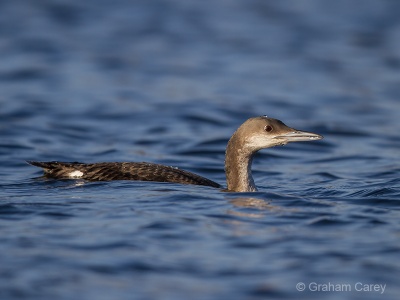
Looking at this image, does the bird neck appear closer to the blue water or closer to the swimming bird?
the swimming bird

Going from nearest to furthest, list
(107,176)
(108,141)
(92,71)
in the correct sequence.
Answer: (107,176)
(108,141)
(92,71)

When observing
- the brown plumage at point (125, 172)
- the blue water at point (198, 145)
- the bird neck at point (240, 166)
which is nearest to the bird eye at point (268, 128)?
the bird neck at point (240, 166)

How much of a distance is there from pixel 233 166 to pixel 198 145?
13.8 feet

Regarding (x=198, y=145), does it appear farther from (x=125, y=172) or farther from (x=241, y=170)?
(x=241, y=170)

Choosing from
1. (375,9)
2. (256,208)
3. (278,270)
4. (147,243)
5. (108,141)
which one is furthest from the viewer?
(375,9)

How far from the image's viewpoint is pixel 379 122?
56.1ft

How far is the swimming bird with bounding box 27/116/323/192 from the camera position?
35.3 ft

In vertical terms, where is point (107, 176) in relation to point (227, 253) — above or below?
above

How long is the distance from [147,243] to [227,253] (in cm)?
74

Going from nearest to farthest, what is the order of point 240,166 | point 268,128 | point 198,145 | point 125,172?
1. point 268,128
2. point 240,166
3. point 125,172
4. point 198,145

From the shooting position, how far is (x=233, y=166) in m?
10.9

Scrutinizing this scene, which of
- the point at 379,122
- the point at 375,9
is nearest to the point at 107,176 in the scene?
the point at 379,122

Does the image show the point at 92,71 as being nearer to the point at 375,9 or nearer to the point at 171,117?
the point at 171,117

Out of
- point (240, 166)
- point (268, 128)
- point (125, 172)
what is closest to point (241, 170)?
point (240, 166)
